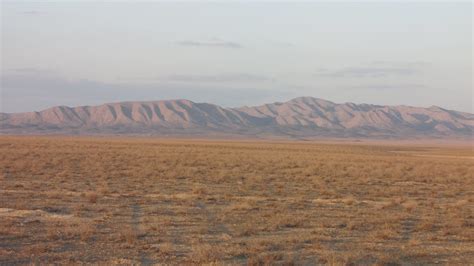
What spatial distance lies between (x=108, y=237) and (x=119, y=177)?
711 inches

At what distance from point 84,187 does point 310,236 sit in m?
14.1

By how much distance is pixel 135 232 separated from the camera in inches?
567

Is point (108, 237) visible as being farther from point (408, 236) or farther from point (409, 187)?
point (409, 187)

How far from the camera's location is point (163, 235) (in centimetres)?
1437

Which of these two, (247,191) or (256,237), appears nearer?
(256,237)

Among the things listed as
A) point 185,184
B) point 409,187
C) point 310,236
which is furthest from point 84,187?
point 409,187

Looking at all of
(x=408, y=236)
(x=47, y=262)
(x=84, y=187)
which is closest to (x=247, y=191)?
(x=84, y=187)

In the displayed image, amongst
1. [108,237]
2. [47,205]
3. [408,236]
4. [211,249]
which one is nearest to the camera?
[211,249]

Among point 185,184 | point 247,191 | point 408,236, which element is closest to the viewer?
point 408,236

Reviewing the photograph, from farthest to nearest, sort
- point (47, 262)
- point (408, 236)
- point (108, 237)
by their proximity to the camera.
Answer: point (408, 236)
point (108, 237)
point (47, 262)

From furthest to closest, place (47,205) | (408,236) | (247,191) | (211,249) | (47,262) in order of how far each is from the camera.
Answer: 1. (247,191)
2. (47,205)
3. (408,236)
4. (211,249)
5. (47,262)

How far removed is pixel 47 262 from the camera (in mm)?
11281

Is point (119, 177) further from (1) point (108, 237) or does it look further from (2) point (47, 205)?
(1) point (108, 237)

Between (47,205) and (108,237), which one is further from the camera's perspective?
(47,205)
